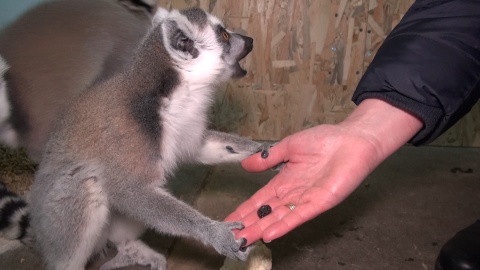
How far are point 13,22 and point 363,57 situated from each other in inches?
97.2

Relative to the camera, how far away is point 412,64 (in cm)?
194

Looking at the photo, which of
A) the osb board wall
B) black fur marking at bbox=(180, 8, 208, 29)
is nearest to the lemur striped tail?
black fur marking at bbox=(180, 8, 208, 29)

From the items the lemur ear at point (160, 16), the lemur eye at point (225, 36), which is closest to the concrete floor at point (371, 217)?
the lemur eye at point (225, 36)

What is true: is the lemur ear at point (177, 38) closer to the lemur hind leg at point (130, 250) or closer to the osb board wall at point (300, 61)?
the lemur hind leg at point (130, 250)

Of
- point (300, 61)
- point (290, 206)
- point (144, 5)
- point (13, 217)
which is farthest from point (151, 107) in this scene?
point (300, 61)

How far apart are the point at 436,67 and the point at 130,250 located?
1775 millimetres

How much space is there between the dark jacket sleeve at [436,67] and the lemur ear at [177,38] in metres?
0.82

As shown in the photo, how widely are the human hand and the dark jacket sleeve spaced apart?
0.10 metres

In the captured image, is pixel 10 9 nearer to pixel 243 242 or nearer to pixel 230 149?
pixel 230 149

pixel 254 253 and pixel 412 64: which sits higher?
pixel 412 64

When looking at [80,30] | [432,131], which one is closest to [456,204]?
[432,131]

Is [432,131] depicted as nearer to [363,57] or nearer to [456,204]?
[456,204]

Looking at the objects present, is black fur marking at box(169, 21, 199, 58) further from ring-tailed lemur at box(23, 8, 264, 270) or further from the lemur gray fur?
the lemur gray fur

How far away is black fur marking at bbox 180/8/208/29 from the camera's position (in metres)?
2.23
